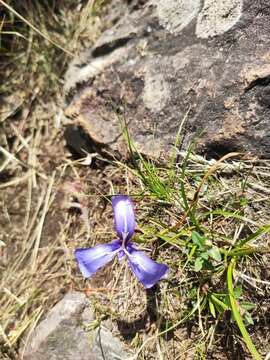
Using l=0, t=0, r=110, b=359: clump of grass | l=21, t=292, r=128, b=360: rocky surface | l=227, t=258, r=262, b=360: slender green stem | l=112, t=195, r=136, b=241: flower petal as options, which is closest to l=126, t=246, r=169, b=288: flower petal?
l=112, t=195, r=136, b=241: flower petal

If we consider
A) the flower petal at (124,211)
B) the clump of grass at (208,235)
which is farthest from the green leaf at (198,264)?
the flower petal at (124,211)

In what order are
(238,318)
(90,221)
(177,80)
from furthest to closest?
(90,221), (177,80), (238,318)

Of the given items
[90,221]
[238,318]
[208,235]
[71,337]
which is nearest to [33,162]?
[90,221]

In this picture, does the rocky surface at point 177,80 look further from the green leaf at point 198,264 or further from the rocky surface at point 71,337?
the rocky surface at point 71,337

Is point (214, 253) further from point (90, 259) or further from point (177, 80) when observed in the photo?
point (177, 80)

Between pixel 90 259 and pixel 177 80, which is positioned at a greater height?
pixel 177 80

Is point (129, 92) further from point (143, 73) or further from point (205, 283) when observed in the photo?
point (205, 283)

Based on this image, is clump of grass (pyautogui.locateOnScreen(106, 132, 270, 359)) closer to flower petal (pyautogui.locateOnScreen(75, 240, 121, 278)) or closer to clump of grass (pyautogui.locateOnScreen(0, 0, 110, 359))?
flower petal (pyautogui.locateOnScreen(75, 240, 121, 278))
